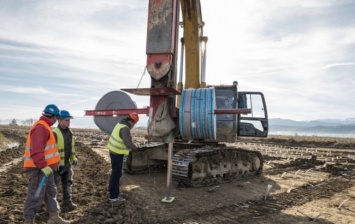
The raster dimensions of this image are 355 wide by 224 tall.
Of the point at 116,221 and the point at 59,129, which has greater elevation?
the point at 59,129

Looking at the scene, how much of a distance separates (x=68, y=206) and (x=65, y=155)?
1030 mm

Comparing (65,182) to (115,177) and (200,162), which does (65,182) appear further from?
(200,162)

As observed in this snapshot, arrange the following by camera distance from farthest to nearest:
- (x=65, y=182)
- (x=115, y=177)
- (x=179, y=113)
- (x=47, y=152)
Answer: (x=179, y=113) → (x=115, y=177) → (x=65, y=182) → (x=47, y=152)

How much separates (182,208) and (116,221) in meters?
1.64

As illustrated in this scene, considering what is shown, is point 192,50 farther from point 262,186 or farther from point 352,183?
point 352,183

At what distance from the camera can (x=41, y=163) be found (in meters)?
5.24

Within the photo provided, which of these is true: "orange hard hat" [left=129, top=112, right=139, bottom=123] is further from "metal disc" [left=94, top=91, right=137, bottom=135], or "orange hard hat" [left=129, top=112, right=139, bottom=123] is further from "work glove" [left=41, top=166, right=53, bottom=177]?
"work glove" [left=41, top=166, right=53, bottom=177]

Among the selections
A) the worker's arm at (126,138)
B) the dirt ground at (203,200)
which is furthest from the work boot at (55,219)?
the worker's arm at (126,138)

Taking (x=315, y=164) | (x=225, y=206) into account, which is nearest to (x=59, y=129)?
(x=225, y=206)

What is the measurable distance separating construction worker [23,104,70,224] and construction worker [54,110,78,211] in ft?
3.52

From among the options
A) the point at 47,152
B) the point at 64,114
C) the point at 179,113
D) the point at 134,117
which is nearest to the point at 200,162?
the point at 179,113

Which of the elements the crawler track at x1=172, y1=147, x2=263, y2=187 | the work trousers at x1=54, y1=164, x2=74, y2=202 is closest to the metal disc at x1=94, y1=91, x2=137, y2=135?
the crawler track at x1=172, y1=147, x2=263, y2=187

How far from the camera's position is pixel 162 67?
8578 millimetres

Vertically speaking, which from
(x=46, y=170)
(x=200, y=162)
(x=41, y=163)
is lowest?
(x=200, y=162)
